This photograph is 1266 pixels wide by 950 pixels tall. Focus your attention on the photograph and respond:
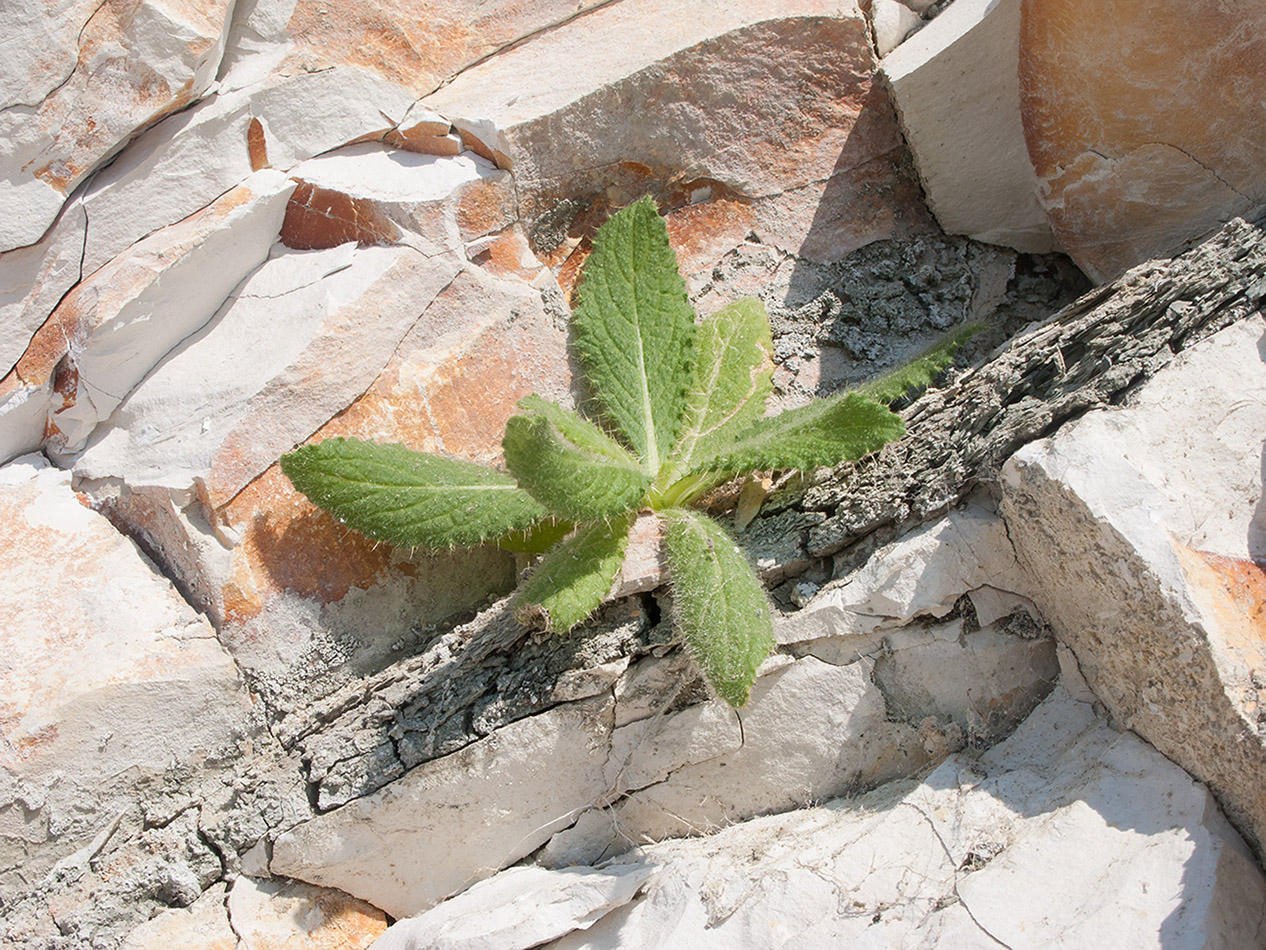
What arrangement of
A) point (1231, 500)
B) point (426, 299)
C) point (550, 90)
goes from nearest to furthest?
point (1231, 500) → point (426, 299) → point (550, 90)

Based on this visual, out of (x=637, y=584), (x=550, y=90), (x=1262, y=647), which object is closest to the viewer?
(x=1262, y=647)

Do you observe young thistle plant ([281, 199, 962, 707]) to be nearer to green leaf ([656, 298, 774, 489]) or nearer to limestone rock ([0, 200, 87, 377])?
green leaf ([656, 298, 774, 489])

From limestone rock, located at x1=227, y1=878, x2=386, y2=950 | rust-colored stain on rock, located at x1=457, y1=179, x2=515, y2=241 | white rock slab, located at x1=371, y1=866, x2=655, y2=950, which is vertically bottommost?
limestone rock, located at x1=227, y1=878, x2=386, y2=950

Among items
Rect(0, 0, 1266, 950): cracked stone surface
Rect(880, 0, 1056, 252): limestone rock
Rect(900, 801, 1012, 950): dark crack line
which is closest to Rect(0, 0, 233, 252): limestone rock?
Rect(0, 0, 1266, 950): cracked stone surface

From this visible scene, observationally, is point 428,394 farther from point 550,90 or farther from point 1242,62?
point 1242,62

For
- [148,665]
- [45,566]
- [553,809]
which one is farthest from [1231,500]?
[45,566]

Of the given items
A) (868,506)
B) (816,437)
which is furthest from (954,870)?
(816,437)

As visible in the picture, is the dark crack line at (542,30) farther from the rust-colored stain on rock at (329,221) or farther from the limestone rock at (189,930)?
the limestone rock at (189,930)
